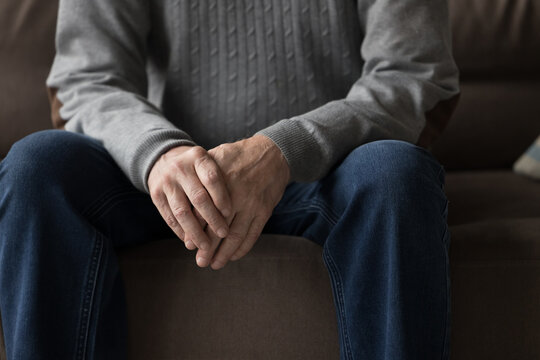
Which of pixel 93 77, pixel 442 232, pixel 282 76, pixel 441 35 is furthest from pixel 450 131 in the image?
pixel 93 77

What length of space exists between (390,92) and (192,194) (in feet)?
1.26

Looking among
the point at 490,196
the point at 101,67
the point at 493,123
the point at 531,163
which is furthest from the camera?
the point at 493,123

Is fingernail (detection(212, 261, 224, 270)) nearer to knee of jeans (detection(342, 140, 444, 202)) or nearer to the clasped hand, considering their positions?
the clasped hand

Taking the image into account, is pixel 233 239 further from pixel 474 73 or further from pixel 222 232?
pixel 474 73

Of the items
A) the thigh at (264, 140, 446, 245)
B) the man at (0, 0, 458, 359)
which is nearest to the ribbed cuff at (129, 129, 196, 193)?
the man at (0, 0, 458, 359)

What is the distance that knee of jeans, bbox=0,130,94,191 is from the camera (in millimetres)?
785

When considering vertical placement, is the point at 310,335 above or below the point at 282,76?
below

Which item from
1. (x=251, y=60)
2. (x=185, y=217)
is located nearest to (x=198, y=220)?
(x=185, y=217)

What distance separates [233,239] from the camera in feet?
2.65

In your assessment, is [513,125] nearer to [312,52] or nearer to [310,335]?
[312,52]

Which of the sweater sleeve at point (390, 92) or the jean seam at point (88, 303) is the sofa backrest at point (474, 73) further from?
the jean seam at point (88, 303)

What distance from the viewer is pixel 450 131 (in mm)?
1471

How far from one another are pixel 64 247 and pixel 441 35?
70 cm

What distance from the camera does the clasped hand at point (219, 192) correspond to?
775mm
